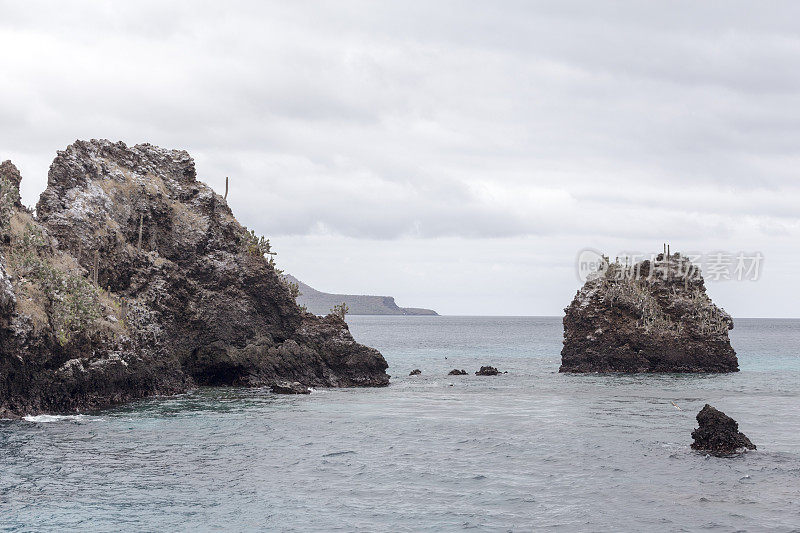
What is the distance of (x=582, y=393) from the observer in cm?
5775

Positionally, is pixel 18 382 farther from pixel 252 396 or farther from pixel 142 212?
pixel 142 212

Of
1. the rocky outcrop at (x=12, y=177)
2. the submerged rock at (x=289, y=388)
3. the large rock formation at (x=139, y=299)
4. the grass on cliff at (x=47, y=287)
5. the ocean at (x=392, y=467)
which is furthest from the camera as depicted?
the submerged rock at (x=289, y=388)

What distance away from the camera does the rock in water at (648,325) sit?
247 feet

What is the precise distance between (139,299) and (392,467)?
97.4 ft

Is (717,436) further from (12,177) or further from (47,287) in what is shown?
(12,177)

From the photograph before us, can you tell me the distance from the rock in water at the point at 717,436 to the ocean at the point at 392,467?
0.78 metres

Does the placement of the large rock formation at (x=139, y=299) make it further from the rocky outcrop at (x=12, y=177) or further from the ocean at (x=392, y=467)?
the ocean at (x=392, y=467)

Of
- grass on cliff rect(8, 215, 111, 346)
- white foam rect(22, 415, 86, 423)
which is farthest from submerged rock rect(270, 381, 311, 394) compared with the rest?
white foam rect(22, 415, 86, 423)

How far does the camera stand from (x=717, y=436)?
33.6 meters

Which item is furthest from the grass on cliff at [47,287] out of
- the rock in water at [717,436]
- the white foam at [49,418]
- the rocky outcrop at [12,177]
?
the rock in water at [717,436]

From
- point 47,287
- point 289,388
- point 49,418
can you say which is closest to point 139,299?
point 47,287

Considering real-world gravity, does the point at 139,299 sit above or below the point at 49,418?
above

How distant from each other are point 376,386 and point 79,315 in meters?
26.3

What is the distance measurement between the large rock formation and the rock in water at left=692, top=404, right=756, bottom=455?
107 ft
